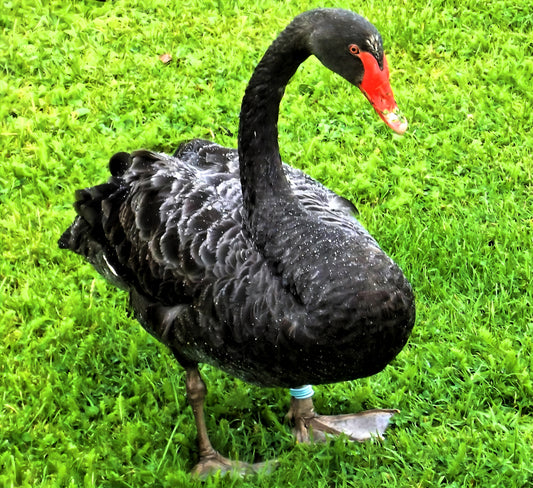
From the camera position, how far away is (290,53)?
2.49 metres

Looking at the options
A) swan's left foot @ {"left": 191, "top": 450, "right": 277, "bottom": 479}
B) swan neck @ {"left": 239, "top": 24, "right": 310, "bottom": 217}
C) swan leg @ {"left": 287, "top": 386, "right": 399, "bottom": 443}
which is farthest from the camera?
swan leg @ {"left": 287, "top": 386, "right": 399, "bottom": 443}

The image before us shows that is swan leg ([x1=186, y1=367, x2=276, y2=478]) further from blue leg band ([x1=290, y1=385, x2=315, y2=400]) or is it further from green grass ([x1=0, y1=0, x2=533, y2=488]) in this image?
blue leg band ([x1=290, y1=385, x2=315, y2=400])

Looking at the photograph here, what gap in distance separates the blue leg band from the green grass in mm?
162

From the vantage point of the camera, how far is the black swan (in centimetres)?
236

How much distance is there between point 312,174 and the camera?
423cm

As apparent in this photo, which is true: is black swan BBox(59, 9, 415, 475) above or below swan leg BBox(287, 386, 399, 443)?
above

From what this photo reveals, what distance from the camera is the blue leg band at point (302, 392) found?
121 inches

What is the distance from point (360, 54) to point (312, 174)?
1.94 m

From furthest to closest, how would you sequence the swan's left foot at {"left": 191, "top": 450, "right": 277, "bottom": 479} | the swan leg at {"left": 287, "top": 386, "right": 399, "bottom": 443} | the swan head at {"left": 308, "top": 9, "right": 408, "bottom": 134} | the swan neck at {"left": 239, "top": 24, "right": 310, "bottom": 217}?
1. the swan leg at {"left": 287, "top": 386, "right": 399, "bottom": 443}
2. the swan's left foot at {"left": 191, "top": 450, "right": 277, "bottom": 479}
3. the swan neck at {"left": 239, "top": 24, "right": 310, "bottom": 217}
4. the swan head at {"left": 308, "top": 9, "right": 408, "bottom": 134}

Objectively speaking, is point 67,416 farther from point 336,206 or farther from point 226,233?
point 336,206

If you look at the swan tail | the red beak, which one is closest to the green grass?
the swan tail

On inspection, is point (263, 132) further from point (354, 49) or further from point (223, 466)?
point (223, 466)

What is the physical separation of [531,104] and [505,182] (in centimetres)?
74

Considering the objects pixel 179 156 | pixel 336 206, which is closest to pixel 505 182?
pixel 336 206
